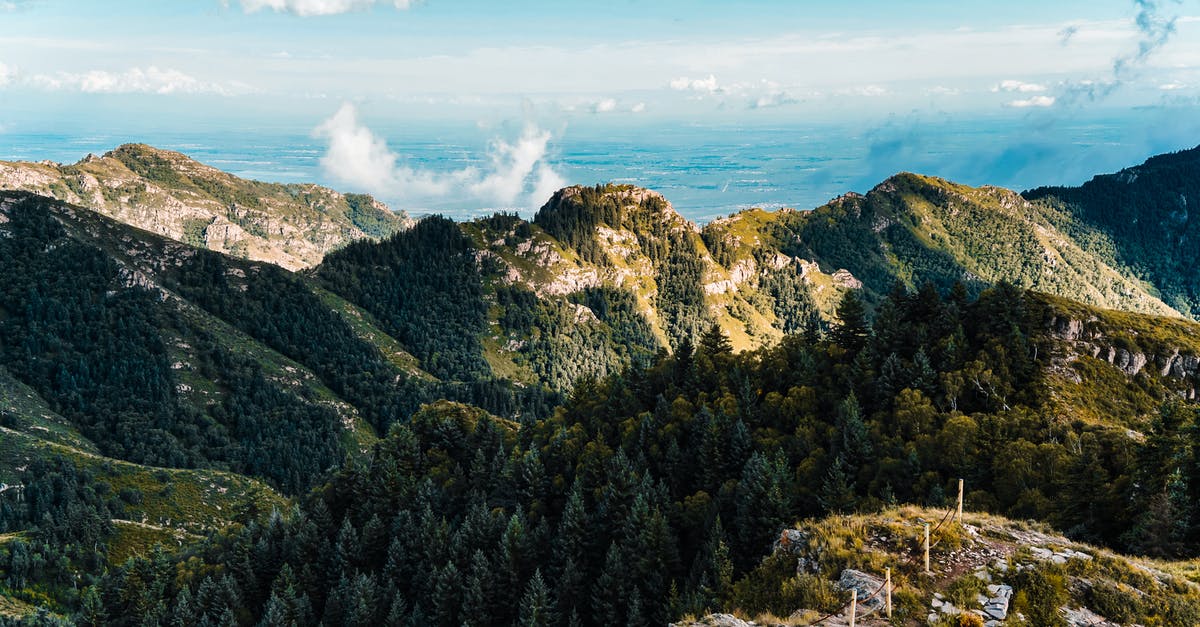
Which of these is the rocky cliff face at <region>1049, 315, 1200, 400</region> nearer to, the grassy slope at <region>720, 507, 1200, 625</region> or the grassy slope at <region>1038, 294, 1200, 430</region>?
the grassy slope at <region>1038, 294, 1200, 430</region>

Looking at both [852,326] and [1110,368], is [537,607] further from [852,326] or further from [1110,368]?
[1110,368]

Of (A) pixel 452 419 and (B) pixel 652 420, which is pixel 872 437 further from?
(A) pixel 452 419

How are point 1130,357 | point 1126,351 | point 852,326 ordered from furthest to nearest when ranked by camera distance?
point 852,326 → point 1126,351 → point 1130,357

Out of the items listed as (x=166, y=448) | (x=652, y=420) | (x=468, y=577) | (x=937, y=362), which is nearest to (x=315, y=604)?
(x=468, y=577)

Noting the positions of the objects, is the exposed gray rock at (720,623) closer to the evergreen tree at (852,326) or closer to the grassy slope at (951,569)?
the grassy slope at (951,569)

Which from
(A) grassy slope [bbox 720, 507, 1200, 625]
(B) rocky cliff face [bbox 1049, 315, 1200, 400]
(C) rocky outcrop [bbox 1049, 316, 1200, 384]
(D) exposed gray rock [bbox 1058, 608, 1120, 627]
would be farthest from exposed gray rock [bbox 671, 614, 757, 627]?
(C) rocky outcrop [bbox 1049, 316, 1200, 384]

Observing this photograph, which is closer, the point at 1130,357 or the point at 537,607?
Result: the point at 537,607

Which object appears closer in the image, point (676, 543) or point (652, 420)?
point (676, 543)

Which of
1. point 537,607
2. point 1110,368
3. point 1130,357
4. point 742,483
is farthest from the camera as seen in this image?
point 1130,357

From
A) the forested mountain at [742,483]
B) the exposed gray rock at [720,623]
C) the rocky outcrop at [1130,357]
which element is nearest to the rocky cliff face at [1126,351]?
the rocky outcrop at [1130,357]

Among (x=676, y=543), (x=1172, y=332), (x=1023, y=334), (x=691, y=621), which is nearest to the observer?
(x=691, y=621)

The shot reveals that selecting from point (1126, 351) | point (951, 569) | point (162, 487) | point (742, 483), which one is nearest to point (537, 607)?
point (742, 483)
